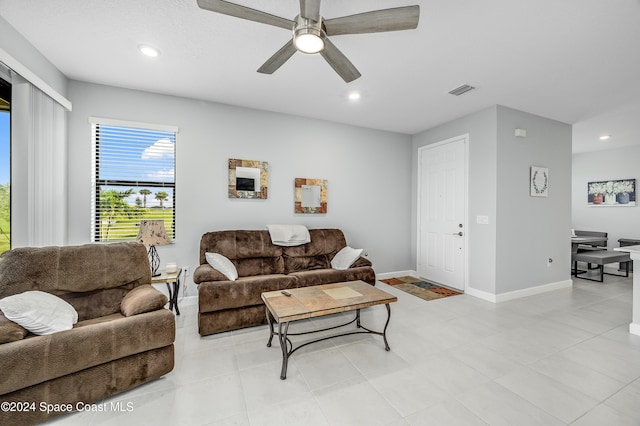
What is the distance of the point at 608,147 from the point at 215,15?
26.9 ft

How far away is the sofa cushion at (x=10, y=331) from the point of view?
59.2 inches

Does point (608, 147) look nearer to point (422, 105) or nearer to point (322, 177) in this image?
point (422, 105)

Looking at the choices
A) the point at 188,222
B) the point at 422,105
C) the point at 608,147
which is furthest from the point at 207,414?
the point at 608,147

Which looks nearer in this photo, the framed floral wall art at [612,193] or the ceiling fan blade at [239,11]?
the ceiling fan blade at [239,11]

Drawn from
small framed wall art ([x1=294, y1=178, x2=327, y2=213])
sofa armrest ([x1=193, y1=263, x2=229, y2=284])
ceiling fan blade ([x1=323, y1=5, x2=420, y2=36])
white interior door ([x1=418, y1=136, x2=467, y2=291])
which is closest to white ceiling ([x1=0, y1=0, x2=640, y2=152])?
ceiling fan blade ([x1=323, y1=5, x2=420, y2=36])

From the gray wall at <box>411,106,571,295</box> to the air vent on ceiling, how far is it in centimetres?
74

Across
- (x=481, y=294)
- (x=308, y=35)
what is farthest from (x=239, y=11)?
(x=481, y=294)

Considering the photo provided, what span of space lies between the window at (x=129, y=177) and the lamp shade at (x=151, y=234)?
536 mm

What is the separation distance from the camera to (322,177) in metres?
4.34

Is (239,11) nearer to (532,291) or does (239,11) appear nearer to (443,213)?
(443,213)

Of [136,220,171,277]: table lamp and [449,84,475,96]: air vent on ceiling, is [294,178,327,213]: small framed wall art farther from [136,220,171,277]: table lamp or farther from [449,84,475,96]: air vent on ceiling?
[449,84,475,96]: air vent on ceiling

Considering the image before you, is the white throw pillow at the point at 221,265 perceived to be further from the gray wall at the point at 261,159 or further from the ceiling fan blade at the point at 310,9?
the ceiling fan blade at the point at 310,9

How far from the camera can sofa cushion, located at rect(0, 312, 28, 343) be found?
1504 millimetres

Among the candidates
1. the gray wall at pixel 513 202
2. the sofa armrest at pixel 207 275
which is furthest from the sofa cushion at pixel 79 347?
the gray wall at pixel 513 202
